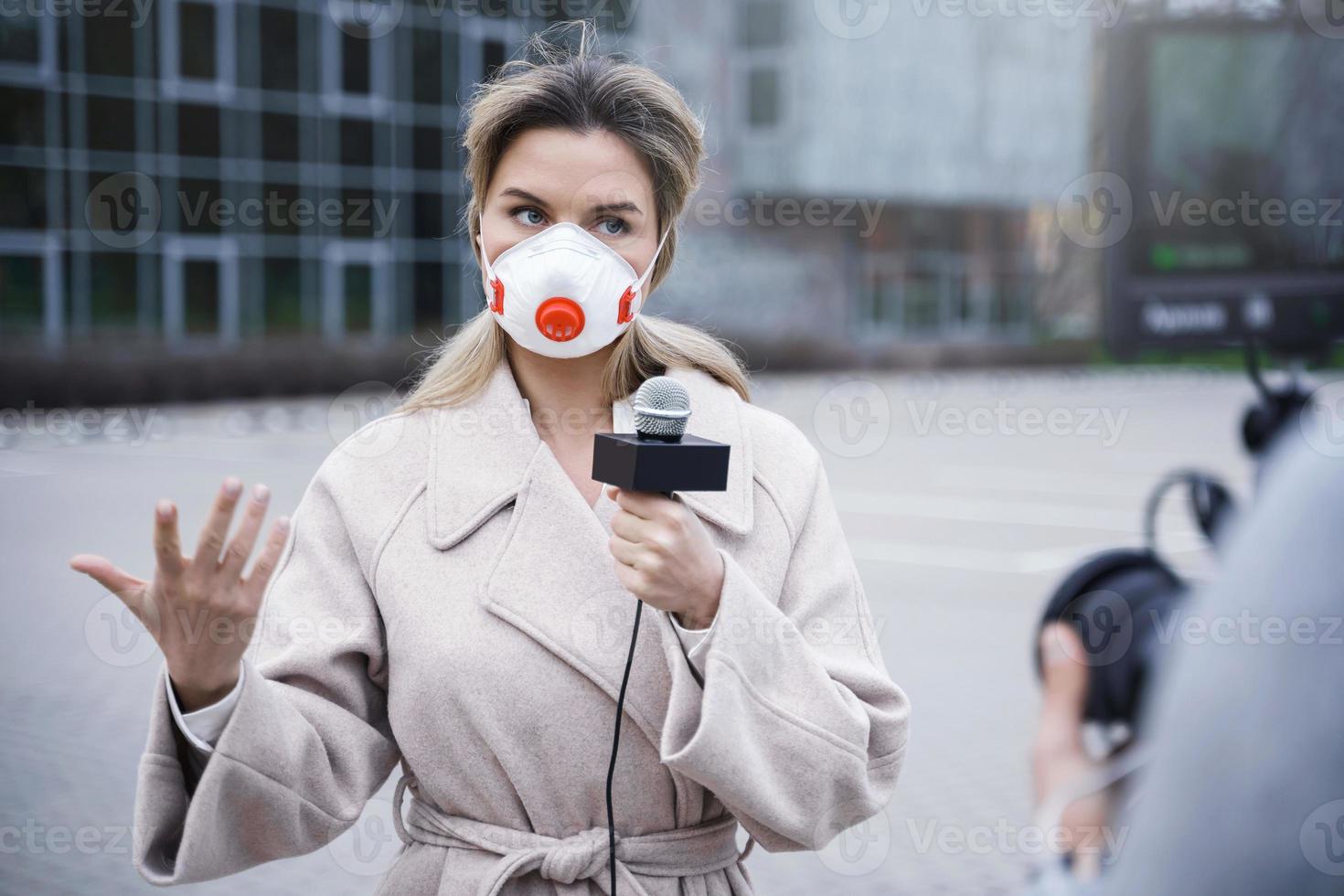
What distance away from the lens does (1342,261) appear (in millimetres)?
2625

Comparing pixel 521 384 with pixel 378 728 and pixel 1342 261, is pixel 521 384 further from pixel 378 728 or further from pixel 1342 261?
pixel 1342 261

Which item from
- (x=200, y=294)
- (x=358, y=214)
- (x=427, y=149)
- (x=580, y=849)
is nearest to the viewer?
(x=580, y=849)

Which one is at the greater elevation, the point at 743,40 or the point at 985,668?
the point at 743,40

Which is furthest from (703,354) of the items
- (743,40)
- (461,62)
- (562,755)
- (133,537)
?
(743,40)

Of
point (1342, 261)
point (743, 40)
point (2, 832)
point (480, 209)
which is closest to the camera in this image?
point (480, 209)

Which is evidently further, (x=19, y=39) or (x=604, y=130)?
(x=19, y=39)

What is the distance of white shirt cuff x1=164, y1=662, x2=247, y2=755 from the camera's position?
180 centimetres

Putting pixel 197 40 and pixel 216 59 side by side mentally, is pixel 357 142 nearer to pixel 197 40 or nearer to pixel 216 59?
pixel 216 59

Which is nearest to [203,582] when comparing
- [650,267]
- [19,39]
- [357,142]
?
[650,267]

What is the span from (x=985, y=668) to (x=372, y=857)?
377 centimetres

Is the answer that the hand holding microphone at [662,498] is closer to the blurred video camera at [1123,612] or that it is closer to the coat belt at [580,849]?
the coat belt at [580,849]

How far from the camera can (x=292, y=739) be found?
1.91m

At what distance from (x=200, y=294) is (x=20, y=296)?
3.20m

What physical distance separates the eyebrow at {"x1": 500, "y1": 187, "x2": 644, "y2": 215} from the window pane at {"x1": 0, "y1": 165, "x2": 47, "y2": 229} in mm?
23415
